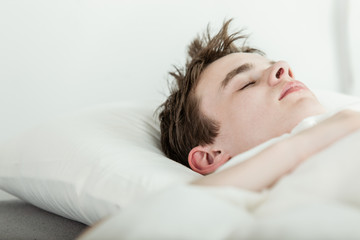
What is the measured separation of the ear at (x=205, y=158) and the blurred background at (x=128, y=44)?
1.63 feet

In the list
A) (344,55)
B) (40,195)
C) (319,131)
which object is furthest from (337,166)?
(344,55)

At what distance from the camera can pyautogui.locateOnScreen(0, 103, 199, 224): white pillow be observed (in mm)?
1060

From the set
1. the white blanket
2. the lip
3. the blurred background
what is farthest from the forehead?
the white blanket

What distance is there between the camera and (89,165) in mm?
1149

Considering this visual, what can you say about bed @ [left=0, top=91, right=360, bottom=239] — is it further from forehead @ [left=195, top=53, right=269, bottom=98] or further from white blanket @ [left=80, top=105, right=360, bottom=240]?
forehead @ [left=195, top=53, right=269, bottom=98]

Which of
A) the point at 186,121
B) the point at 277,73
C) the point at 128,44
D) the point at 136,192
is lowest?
the point at 136,192

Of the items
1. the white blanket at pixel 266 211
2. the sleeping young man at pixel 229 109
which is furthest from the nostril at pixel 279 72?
the white blanket at pixel 266 211

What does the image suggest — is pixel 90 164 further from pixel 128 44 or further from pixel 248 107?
pixel 128 44

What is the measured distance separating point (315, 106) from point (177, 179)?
1.27 feet

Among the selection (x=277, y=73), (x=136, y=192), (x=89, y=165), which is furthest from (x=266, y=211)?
(x=277, y=73)

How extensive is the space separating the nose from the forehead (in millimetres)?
67

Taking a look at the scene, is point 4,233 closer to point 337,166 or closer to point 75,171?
point 75,171

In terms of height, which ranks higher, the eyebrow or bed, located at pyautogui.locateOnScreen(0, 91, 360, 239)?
the eyebrow

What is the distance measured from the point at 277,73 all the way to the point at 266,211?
66 cm
